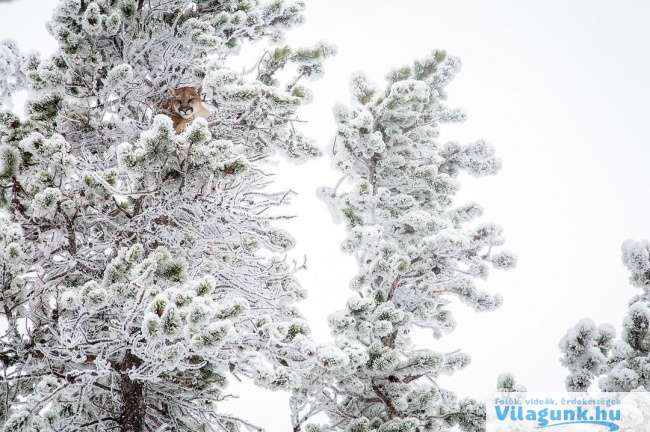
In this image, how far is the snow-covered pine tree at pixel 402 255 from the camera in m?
6.52

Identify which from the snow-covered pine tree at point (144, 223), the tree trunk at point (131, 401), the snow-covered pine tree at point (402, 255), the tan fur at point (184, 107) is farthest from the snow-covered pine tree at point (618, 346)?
the tan fur at point (184, 107)

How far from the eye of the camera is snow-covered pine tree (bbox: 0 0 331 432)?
14.5ft

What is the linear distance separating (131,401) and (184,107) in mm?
3782

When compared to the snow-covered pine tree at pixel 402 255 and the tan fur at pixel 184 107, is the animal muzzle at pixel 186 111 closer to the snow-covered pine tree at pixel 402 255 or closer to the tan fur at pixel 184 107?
the tan fur at pixel 184 107

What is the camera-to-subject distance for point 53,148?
4.62 m

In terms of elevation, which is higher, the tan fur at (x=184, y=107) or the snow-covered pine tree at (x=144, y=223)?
the tan fur at (x=184, y=107)

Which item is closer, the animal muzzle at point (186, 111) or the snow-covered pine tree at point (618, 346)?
the snow-covered pine tree at point (618, 346)

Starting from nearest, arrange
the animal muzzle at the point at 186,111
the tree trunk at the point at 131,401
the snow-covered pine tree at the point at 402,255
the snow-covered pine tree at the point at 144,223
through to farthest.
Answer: the snow-covered pine tree at the point at 144,223 < the tree trunk at the point at 131,401 < the snow-covered pine tree at the point at 402,255 < the animal muzzle at the point at 186,111

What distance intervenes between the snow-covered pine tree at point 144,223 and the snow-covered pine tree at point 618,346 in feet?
9.85

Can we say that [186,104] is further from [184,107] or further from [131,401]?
[131,401]

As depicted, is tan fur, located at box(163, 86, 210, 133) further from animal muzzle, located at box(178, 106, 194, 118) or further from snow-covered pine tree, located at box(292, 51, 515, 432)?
snow-covered pine tree, located at box(292, 51, 515, 432)

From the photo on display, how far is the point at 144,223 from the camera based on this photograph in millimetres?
5359

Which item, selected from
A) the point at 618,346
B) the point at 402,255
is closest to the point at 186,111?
the point at 402,255

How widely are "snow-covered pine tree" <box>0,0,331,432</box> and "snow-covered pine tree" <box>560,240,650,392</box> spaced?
3001 mm
